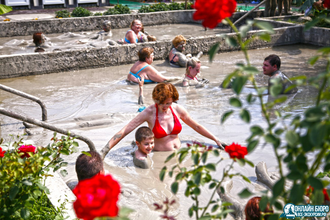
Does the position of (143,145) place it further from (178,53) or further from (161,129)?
(178,53)

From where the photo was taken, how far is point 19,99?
27.5ft

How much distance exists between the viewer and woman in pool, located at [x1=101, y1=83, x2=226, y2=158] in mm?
5173

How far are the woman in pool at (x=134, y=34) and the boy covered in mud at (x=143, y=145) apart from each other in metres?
7.10

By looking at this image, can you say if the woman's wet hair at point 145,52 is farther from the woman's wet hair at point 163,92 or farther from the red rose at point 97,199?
the red rose at point 97,199

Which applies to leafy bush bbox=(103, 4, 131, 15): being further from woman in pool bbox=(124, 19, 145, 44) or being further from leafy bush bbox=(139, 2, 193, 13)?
woman in pool bbox=(124, 19, 145, 44)

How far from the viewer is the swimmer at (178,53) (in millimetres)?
11102

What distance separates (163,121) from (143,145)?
1.76ft

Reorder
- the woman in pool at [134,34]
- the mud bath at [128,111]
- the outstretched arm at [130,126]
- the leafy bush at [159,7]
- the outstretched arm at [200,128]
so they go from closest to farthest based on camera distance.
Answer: the mud bath at [128,111] → the outstretched arm at [130,126] → the outstretched arm at [200,128] → the woman in pool at [134,34] → the leafy bush at [159,7]

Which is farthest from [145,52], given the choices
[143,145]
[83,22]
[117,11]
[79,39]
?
[117,11]

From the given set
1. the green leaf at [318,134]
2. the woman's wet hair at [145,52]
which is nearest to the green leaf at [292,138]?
the green leaf at [318,134]

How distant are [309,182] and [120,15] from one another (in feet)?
57.7

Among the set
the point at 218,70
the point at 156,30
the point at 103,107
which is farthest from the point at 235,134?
the point at 156,30

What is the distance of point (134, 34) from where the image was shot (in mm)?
12000

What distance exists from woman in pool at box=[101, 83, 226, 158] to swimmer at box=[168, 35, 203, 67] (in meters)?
5.72
